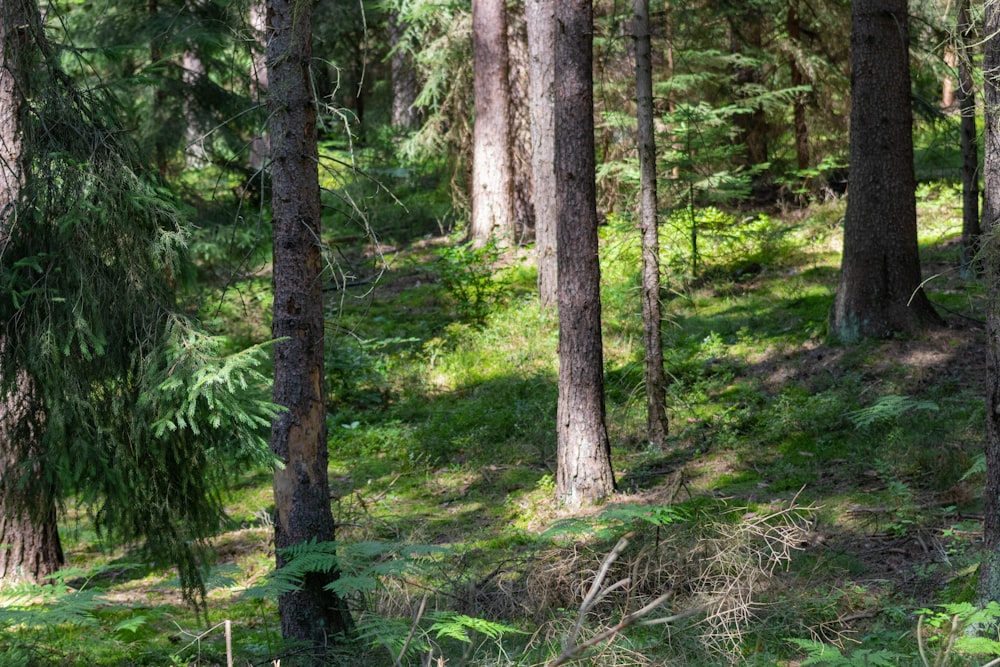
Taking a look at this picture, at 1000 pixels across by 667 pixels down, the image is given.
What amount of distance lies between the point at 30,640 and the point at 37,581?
120 centimetres

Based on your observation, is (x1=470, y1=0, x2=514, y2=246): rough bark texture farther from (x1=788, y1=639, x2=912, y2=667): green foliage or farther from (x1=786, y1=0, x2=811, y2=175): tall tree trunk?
(x1=788, y1=639, x2=912, y2=667): green foliage

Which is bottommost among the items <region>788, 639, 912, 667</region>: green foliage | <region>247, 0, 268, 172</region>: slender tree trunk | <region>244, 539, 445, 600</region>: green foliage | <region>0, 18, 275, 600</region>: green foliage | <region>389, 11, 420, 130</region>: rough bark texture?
<region>788, 639, 912, 667</region>: green foliage

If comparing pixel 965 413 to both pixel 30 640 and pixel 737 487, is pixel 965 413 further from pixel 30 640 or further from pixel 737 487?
pixel 30 640

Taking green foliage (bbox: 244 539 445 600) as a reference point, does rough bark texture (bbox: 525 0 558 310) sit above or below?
above

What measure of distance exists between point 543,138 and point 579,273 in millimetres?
6591

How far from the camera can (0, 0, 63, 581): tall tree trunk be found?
20.3 feet

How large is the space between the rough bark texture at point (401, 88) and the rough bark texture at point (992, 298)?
16.4 metres

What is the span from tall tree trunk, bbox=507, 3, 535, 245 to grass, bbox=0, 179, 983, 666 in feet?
4.47

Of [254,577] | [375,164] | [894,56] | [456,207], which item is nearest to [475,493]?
[254,577]

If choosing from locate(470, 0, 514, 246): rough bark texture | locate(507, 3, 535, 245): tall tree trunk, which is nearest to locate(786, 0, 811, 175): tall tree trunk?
locate(507, 3, 535, 245): tall tree trunk

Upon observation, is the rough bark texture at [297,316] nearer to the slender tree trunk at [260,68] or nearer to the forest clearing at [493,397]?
the forest clearing at [493,397]

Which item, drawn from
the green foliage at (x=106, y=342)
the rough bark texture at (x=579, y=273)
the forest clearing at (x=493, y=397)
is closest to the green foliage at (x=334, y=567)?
the forest clearing at (x=493, y=397)

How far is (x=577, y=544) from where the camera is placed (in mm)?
6688

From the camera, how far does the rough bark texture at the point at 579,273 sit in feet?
26.9
